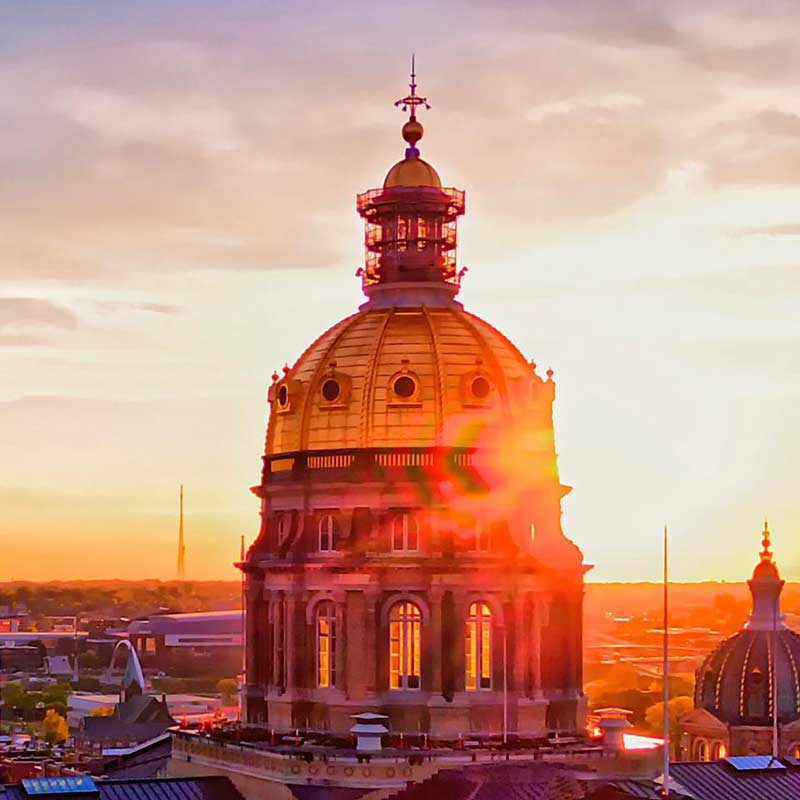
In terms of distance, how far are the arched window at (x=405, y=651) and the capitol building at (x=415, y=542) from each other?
0.21 feet

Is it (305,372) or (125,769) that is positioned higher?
(305,372)

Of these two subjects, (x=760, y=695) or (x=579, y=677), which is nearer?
(x=579, y=677)

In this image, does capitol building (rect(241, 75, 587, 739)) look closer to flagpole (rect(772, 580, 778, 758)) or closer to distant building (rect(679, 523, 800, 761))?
flagpole (rect(772, 580, 778, 758))

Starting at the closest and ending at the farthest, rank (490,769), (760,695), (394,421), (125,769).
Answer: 1. (490,769)
2. (394,421)
3. (125,769)
4. (760,695)

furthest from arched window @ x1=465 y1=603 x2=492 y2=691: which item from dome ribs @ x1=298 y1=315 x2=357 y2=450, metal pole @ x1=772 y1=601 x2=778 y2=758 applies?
metal pole @ x1=772 y1=601 x2=778 y2=758

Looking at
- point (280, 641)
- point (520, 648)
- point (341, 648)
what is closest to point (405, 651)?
point (341, 648)

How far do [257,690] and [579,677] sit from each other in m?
15.1

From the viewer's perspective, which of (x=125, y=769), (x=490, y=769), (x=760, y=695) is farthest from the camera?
(x=760, y=695)

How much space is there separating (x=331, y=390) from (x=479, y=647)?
13.6 m

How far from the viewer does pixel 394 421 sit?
103 meters

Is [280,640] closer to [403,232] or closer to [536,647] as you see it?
[536,647]

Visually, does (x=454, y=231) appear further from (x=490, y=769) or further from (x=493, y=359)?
(x=490, y=769)

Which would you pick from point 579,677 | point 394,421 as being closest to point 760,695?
point 579,677

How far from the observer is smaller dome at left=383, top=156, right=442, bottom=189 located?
108875mm
